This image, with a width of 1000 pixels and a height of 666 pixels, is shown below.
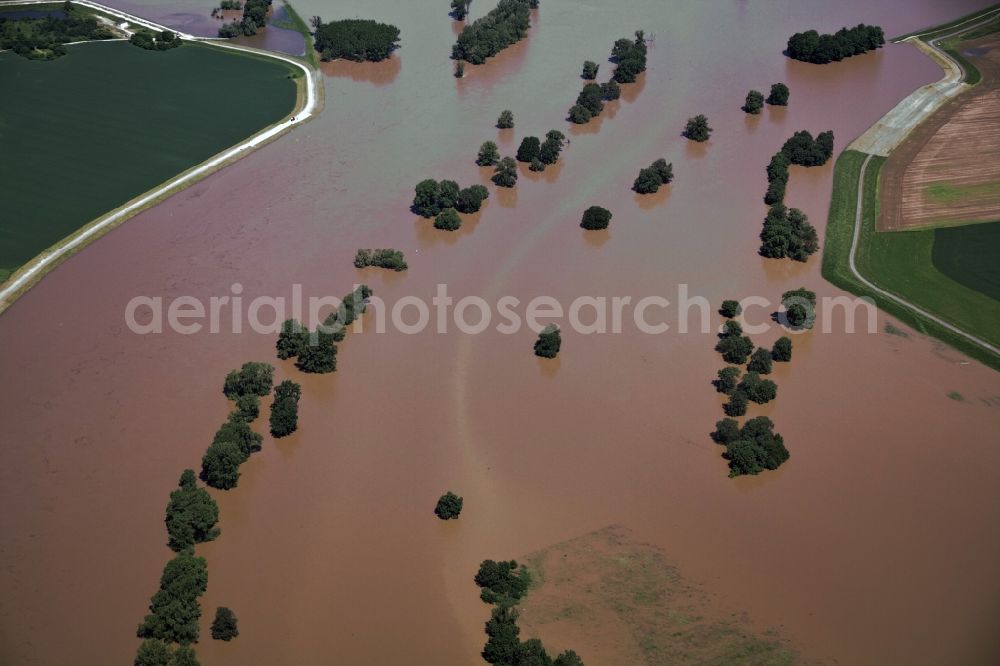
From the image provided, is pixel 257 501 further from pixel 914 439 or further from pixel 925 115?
pixel 925 115

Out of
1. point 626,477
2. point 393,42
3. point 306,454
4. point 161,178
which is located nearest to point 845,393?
point 626,477

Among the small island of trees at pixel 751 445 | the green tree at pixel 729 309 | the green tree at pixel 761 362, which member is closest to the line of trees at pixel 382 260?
the green tree at pixel 729 309

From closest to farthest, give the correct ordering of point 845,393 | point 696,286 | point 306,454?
point 306,454 → point 845,393 → point 696,286

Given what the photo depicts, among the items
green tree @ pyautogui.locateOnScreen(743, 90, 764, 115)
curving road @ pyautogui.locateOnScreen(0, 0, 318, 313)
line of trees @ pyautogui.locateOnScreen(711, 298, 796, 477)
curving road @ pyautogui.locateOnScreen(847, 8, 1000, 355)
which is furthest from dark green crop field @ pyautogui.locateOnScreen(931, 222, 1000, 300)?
curving road @ pyautogui.locateOnScreen(0, 0, 318, 313)

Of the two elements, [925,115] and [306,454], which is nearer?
[306,454]

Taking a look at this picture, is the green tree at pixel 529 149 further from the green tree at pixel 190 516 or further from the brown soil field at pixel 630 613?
the green tree at pixel 190 516

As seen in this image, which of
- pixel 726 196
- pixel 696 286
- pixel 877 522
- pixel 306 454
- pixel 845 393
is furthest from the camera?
pixel 726 196

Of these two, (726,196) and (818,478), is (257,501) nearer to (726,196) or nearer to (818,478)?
(818,478)

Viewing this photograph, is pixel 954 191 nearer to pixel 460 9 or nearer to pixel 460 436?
pixel 460 436

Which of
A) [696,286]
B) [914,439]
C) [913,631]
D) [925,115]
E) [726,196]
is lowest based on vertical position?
[913,631]

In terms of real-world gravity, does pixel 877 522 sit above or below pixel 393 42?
below
